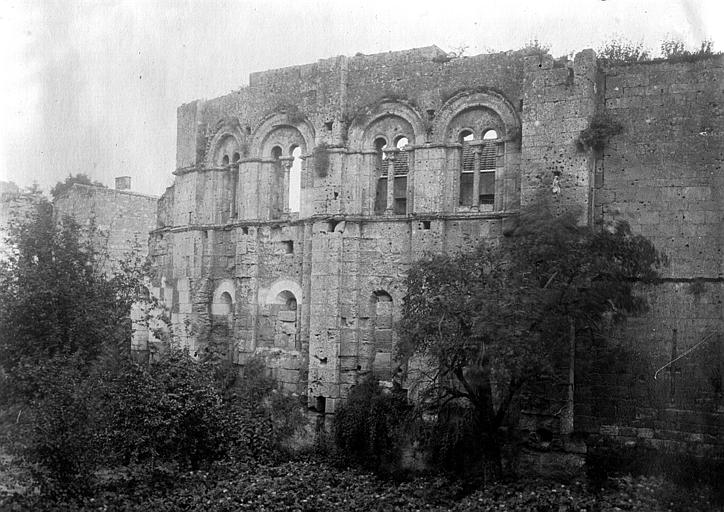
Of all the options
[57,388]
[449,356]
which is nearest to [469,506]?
[449,356]

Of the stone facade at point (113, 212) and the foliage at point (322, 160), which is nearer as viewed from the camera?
the foliage at point (322, 160)

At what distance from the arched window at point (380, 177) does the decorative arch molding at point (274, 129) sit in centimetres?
166

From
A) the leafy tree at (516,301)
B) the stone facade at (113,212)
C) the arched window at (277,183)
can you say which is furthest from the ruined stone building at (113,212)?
the leafy tree at (516,301)

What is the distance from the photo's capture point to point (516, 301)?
12461 millimetres

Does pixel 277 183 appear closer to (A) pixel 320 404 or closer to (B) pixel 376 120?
(B) pixel 376 120

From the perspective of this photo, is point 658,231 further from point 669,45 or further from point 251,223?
point 251,223

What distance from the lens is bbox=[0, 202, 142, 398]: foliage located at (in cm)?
1531

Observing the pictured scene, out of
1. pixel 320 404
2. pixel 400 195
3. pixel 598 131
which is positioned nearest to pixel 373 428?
pixel 320 404

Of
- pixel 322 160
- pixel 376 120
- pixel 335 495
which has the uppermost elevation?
pixel 376 120

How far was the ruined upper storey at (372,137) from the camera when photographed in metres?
16.4

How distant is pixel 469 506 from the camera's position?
12.6 metres

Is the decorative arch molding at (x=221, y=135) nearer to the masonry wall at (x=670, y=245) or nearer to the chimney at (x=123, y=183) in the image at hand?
the masonry wall at (x=670, y=245)

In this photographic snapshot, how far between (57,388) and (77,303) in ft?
8.57

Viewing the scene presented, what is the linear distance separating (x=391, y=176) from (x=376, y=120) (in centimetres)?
136
